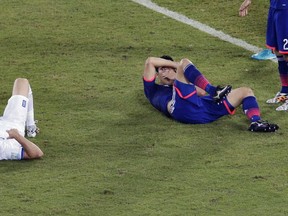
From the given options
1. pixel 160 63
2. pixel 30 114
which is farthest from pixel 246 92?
pixel 30 114

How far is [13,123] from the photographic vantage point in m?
10.9

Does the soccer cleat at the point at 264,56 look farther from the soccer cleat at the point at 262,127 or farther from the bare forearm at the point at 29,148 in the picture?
the bare forearm at the point at 29,148

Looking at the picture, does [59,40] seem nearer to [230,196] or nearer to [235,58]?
[235,58]

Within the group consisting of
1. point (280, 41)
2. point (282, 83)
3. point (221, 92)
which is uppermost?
point (280, 41)

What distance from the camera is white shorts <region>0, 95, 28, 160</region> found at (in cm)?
1054

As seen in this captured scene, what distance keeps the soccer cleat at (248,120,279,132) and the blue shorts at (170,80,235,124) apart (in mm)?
357

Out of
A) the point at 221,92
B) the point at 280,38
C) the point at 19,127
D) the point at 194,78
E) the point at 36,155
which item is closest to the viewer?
the point at 36,155

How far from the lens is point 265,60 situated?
13484mm

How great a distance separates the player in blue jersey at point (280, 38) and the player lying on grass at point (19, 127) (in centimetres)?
260

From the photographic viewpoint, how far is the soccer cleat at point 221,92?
11195 mm

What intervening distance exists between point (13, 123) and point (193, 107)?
184 cm

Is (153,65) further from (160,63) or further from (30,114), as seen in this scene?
(30,114)

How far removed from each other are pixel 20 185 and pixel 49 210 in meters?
0.67

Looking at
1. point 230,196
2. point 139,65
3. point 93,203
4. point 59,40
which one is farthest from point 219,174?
point 59,40
